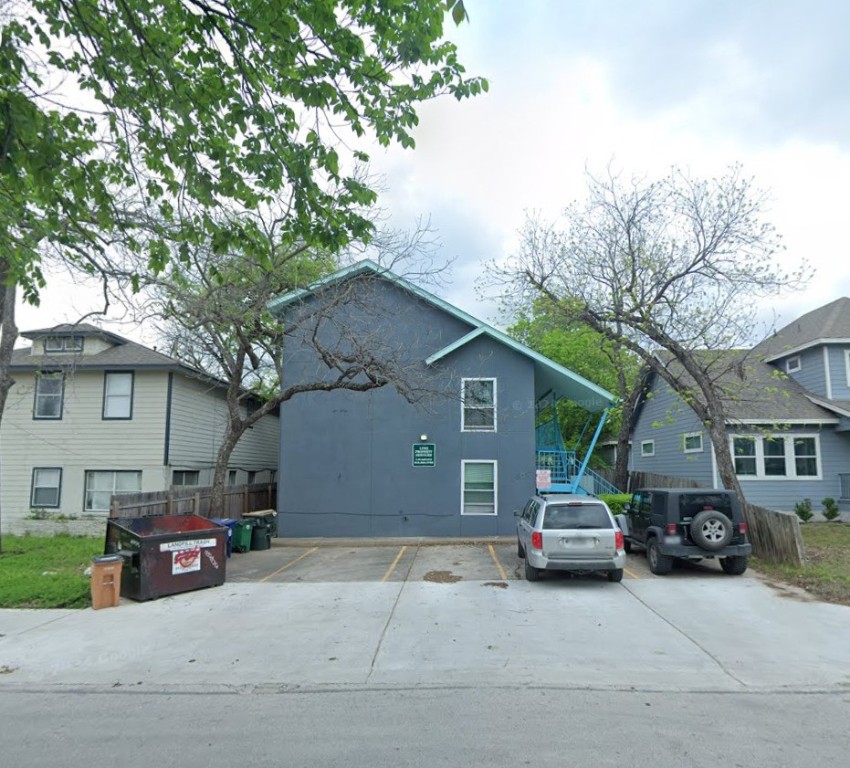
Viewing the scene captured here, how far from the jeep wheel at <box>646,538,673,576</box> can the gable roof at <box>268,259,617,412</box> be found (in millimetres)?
6243

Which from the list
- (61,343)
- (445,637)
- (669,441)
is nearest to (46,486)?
(61,343)

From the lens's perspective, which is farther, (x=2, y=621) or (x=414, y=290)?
(x=414, y=290)

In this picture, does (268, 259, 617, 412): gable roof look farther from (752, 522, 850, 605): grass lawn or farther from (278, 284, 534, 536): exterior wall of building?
(752, 522, 850, 605): grass lawn

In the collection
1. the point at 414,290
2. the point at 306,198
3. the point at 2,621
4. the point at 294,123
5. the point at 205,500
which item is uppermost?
the point at 414,290

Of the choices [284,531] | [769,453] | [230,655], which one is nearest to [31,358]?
[284,531]

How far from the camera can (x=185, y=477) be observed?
20.7 m

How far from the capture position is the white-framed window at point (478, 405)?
57.9ft

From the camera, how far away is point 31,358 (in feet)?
65.4

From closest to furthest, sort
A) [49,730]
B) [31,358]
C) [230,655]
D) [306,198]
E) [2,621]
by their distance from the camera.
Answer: [49,730] < [306,198] < [230,655] < [2,621] < [31,358]

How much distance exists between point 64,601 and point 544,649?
7760 millimetres

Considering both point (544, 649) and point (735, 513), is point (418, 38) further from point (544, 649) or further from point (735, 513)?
point (735, 513)

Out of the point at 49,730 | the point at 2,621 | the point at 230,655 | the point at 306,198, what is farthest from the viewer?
the point at 2,621

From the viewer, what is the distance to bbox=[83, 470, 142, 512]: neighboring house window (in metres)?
19.1

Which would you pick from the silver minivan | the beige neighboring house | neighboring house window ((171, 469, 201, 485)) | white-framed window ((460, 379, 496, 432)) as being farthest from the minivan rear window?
neighboring house window ((171, 469, 201, 485))
